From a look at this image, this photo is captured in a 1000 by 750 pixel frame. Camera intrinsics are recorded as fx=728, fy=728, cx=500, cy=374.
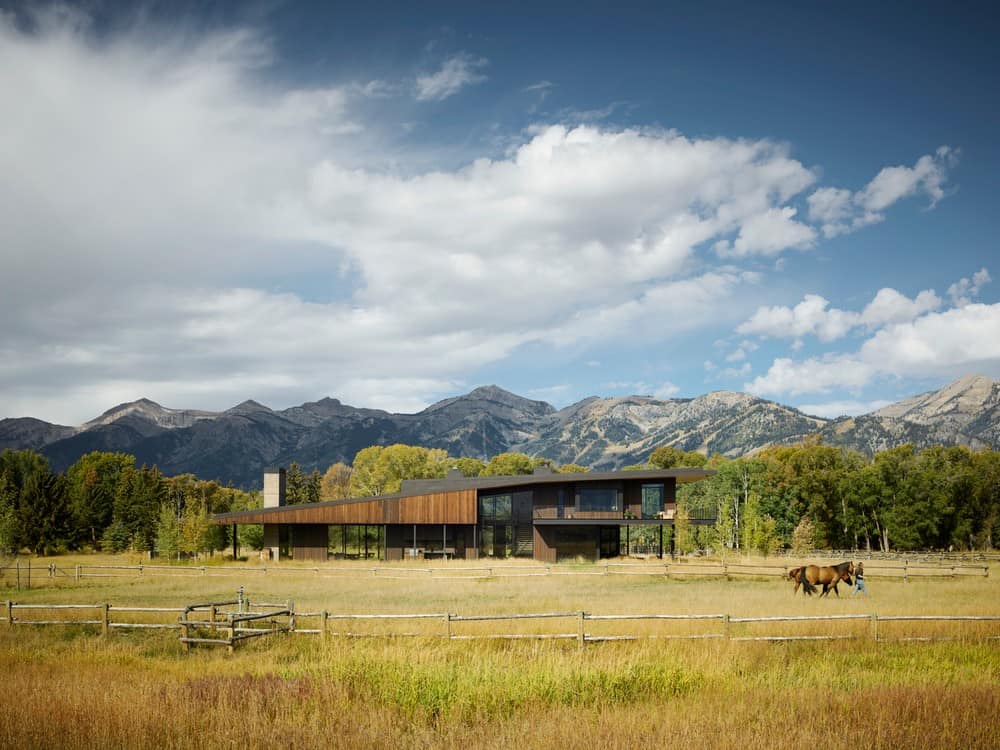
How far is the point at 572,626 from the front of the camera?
18.3 metres

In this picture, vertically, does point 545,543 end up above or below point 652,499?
below

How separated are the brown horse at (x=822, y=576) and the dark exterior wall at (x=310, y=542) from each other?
3347cm

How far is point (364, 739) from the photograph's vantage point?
29.9 ft

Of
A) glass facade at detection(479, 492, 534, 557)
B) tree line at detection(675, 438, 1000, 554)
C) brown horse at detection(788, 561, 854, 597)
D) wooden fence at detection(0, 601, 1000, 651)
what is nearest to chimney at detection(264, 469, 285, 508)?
glass facade at detection(479, 492, 534, 557)

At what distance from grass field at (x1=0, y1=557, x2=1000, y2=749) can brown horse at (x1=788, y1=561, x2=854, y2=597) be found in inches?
→ 351

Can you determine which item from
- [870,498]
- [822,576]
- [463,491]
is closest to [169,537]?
[463,491]

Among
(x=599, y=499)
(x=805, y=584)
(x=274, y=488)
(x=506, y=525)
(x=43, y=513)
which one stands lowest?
(x=43, y=513)

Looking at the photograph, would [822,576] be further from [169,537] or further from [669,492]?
[169,537]

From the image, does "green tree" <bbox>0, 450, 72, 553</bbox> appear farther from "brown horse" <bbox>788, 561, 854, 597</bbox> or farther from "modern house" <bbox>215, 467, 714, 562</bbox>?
"brown horse" <bbox>788, 561, 854, 597</bbox>

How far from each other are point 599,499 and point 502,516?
6902 mm

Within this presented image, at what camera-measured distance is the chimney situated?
60.0m

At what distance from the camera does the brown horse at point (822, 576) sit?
28.1 meters

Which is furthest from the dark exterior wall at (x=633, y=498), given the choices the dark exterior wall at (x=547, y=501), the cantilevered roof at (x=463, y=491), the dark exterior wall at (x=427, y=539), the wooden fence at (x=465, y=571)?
the dark exterior wall at (x=427, y=539)

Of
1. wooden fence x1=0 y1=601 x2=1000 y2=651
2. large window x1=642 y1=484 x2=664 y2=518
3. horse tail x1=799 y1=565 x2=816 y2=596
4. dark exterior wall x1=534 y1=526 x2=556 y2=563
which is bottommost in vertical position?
dark exterior wall x1=534 y1=526 x2=556 y2=563
